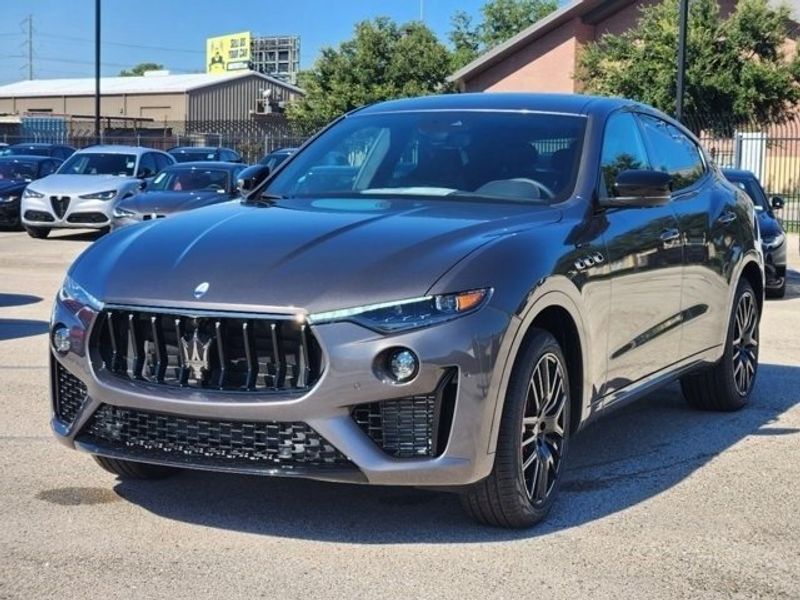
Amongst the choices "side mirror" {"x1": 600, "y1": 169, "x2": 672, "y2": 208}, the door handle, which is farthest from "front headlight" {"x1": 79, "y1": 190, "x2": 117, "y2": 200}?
"side mirror" {"x1": 600, "y1": 169, "x2": 672, "y2": 208}

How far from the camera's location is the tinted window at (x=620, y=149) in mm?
5277

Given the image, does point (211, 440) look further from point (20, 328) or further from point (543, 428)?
point (20, 328)

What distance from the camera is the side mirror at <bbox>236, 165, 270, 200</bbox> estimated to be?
5653 mm

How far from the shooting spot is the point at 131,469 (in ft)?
16.1

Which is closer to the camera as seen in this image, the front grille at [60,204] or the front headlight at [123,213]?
the front headlight at [123,213]

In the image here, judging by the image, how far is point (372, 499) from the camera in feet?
15.7

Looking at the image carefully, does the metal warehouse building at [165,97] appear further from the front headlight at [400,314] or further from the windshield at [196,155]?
the front headlight at [400,314]

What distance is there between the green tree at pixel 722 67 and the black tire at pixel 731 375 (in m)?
25.1

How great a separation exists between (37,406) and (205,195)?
912 centimetres

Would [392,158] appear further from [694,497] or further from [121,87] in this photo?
[121,87]

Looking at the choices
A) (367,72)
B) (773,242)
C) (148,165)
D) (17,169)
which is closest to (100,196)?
(148,165)

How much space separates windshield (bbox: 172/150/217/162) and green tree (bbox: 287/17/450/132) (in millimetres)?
18246

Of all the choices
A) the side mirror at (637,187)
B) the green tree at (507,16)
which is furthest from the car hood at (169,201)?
the green tree at (507,16)

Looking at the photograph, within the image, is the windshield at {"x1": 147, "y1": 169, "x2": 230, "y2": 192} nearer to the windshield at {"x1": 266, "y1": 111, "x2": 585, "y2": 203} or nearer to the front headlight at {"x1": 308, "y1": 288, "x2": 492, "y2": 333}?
the windshield at {"x1": 266, "y1": 111, "x2": 585, "y2": 203}
